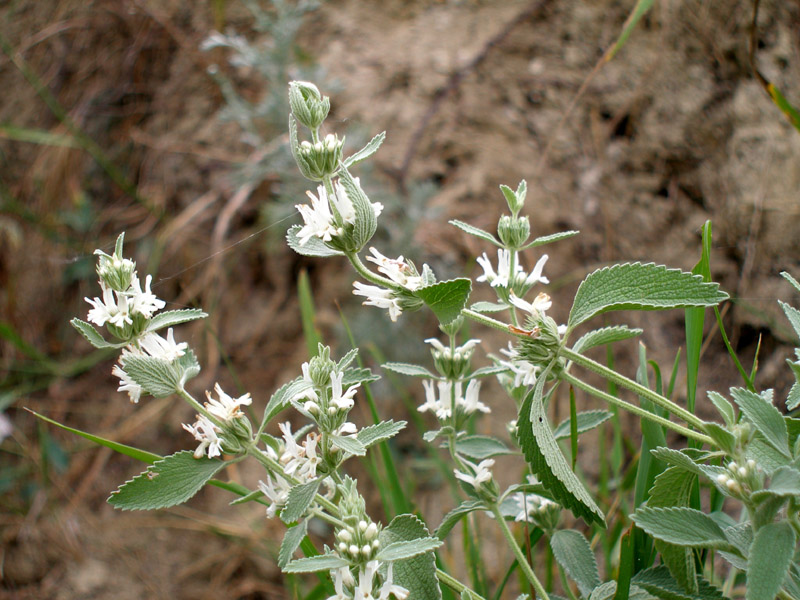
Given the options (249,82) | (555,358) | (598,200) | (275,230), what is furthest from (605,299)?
(249,82)

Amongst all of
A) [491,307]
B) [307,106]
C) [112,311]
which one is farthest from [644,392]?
[112,311]

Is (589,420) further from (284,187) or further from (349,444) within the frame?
(284,187)

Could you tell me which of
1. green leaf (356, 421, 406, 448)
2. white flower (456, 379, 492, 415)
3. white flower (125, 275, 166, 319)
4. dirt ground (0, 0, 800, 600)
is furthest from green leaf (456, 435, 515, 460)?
dirt ground (0, 0, 800, 600)

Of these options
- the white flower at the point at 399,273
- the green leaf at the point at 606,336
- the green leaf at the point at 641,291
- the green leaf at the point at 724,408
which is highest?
the green leaf at the point at 641,291

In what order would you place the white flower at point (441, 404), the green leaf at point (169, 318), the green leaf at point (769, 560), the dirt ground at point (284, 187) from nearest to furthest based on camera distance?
the green leaf at point (769, 560) → the green leaf at point (169, 318) → the white flower at point (441, 404) → the dirt ground at point (284, 187)

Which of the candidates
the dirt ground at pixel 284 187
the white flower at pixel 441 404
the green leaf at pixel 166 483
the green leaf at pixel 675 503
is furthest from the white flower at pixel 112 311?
the dirt ground at pixel 284 187

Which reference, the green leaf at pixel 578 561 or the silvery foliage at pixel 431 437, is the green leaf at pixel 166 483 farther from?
the green leaf at pixel 578 561
